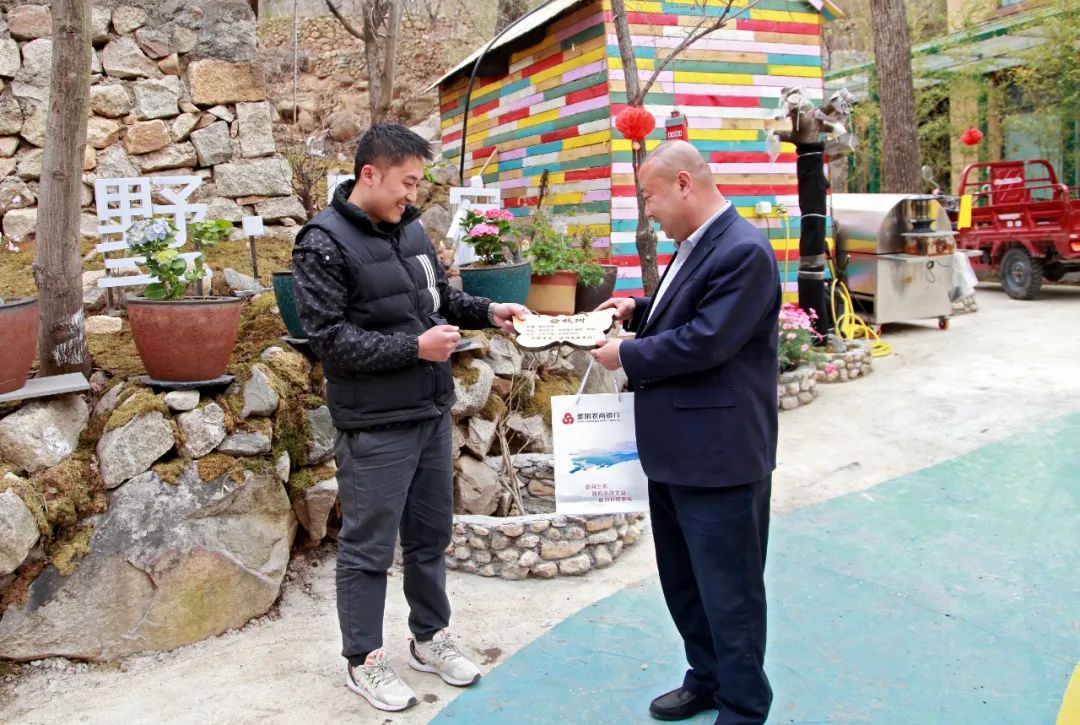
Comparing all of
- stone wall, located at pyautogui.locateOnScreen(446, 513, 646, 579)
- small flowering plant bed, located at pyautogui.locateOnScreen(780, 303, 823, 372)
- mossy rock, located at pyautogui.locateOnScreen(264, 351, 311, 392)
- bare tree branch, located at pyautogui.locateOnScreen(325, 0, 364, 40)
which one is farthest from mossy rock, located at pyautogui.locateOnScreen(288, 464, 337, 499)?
bare tree branch, located at pyautogui.locateOnScreen(325, 0, 364, 40)

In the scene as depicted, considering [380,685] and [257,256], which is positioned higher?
[257,256]

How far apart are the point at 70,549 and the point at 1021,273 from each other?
1134 cm

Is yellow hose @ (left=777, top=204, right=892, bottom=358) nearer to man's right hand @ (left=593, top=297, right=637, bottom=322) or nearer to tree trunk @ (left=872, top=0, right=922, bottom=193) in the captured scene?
tree trunk @ (left=872, top=0, right=922, bottom=193)

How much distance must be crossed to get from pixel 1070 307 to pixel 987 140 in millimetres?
6944

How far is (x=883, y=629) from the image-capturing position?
3410 mm

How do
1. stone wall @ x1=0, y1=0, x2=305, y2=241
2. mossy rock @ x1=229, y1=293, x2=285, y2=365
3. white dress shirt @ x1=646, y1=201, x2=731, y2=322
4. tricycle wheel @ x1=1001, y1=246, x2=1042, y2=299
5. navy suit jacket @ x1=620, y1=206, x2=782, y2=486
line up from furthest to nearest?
tricycle wheel @ x1=1001, y1=246, x2=1042, y2=299
stone wall @ x1=0, y1=0, x2=305, y2=241
mossy rock @ x1=229, y1=293, x2=285, y2=365
white dress shirt @ x1=646, y1=201, x2=731, y2=322
navy suit jacket @ x1=620, y1=206, x2=782, y2=486

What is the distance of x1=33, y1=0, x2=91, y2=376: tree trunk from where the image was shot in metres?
3.59

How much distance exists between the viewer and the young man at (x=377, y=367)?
8.89 feet

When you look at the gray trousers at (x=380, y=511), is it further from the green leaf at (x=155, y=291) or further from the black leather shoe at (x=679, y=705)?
the green leaf at (x=155, y=291)

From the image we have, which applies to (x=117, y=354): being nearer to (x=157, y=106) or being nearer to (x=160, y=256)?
(x=160, y=256)

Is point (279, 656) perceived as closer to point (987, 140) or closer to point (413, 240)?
point (413, 240)

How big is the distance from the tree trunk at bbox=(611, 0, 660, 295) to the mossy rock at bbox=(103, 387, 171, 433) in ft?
10.5

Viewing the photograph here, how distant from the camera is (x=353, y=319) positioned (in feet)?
9.27

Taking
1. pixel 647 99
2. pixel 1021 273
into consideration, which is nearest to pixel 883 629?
pixel 647 99
